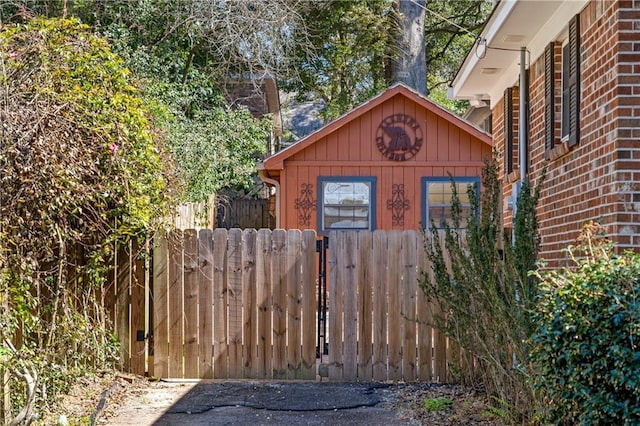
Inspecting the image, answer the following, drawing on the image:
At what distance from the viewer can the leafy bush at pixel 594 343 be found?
411 centimetres

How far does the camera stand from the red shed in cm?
1596

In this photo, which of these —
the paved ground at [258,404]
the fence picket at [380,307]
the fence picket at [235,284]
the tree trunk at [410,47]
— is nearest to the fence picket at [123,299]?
the paved ground at [258,404]

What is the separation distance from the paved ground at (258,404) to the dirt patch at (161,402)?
0.06 feet

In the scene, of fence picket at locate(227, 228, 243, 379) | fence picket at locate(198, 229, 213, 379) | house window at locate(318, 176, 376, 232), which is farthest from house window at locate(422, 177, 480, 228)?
fence picket at locate(198, 229, 213, 379)

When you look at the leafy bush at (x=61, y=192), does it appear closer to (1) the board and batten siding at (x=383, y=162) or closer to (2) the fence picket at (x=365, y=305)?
(2) the fence picket at (x=365, y=305)

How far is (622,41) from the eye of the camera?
18.2 feet

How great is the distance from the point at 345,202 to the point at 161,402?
29.6ft

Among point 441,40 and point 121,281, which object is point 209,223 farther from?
point 441,40

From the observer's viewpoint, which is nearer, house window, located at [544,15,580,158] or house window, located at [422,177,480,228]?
house window, located at [544,15,580,158]

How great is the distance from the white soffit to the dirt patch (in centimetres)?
336

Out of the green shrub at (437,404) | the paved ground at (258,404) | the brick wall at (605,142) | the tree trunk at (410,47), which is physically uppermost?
the tree trunk at (410,47)

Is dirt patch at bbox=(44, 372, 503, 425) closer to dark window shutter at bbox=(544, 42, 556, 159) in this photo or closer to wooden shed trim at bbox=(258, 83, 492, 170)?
dark window shutter at bbox=(544, 42, 556, 159)

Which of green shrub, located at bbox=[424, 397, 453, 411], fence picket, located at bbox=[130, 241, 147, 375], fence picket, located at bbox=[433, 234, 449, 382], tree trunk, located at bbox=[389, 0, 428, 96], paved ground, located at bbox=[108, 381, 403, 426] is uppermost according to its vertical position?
tree trunk, located at bbox=[389, 0, 428, 96]

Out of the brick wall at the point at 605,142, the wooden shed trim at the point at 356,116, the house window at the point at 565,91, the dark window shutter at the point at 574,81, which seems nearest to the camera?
the brick wall at the point at 605,142
